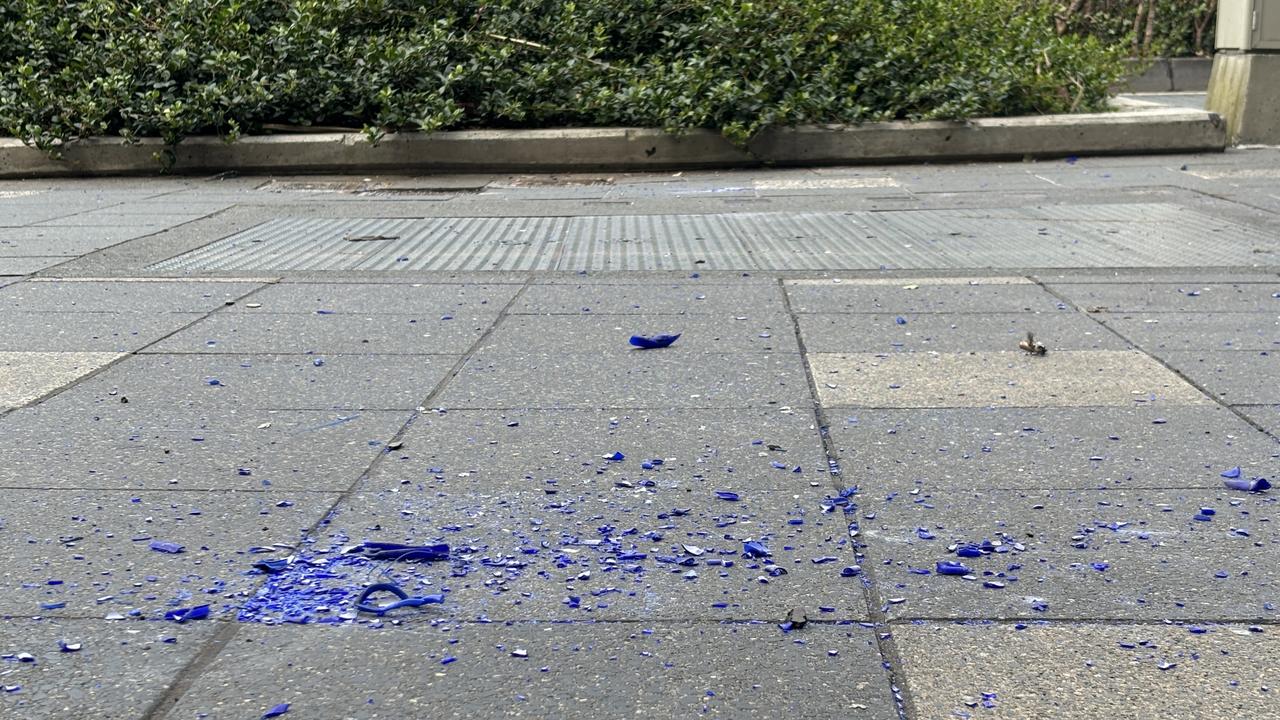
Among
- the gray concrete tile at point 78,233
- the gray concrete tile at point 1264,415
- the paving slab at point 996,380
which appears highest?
the gray concrete tile at point 1264,415

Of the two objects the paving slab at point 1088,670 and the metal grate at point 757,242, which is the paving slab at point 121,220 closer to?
the metal grate at point 757,242

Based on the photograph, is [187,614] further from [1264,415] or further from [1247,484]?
[1264,415]

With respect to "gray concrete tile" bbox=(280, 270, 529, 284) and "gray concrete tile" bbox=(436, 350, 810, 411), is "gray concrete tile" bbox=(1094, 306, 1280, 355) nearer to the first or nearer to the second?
"gray concrete tile" bbox=(436, 350, 810, 411)

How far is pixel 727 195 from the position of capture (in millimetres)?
10250

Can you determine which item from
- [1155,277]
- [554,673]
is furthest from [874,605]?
[1155,277]

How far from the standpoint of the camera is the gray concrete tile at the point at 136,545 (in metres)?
3.10

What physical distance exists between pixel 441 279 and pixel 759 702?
15.6 feet

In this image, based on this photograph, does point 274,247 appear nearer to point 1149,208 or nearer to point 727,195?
point 727,195

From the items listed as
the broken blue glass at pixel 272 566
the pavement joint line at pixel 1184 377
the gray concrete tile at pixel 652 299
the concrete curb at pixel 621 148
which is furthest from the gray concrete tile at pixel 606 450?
the concrete curb at pixel 621 148

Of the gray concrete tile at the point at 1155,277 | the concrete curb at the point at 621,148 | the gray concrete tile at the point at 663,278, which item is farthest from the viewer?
the concrete curb at the point at 621,148

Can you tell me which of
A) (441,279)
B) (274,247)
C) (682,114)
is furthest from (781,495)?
(682,114)

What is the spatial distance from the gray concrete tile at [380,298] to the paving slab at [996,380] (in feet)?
6.33

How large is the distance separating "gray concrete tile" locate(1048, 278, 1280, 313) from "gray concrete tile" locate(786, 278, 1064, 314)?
19 centimetres

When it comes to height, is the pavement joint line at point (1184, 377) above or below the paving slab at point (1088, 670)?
below
